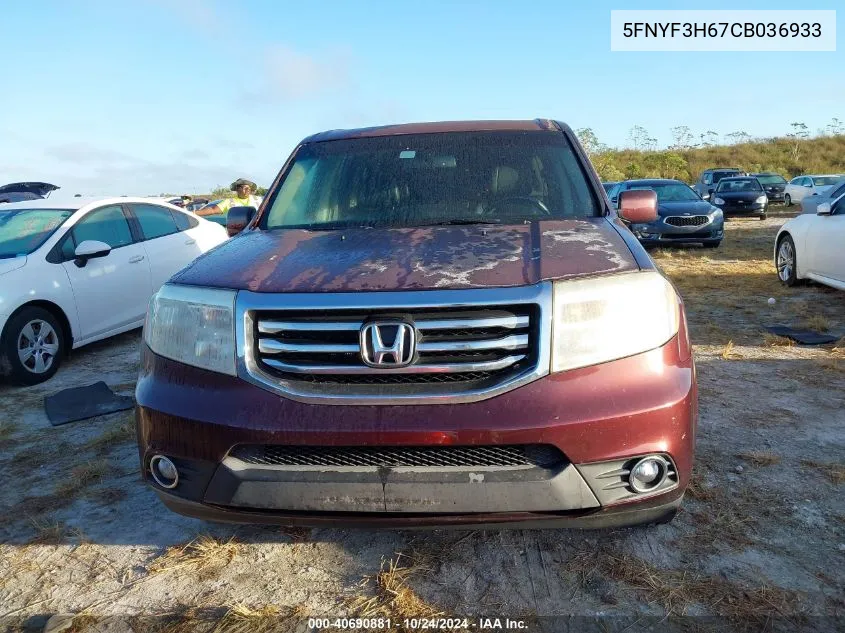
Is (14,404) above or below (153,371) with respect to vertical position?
below

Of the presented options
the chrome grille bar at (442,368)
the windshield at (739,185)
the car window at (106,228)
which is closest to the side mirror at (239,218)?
the chrome grille bar at (442,368)

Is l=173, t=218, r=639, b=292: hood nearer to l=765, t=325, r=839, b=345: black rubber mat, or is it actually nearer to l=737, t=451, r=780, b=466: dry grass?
l=737, t=451, r=780, b=466: dry grass

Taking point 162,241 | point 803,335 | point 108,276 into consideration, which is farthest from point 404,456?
point 162,241

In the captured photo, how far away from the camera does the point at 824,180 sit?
79.0 feet

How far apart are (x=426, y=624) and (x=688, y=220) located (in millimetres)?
11318

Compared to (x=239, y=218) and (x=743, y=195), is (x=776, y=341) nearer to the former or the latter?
(x=239, y=218)

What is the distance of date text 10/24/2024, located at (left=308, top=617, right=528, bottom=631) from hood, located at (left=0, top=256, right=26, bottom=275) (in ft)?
14.0

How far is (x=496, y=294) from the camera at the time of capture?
193cm

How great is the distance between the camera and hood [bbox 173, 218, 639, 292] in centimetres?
204

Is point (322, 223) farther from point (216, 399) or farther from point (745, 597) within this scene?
point (745, 597)

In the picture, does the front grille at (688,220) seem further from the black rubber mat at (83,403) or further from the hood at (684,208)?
the black rubber mat at (83,403)

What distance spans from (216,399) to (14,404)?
3.40 m

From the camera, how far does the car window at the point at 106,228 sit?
18.6 ft

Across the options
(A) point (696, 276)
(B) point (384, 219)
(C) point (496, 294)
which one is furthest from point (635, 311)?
(A) point (696, 276)
